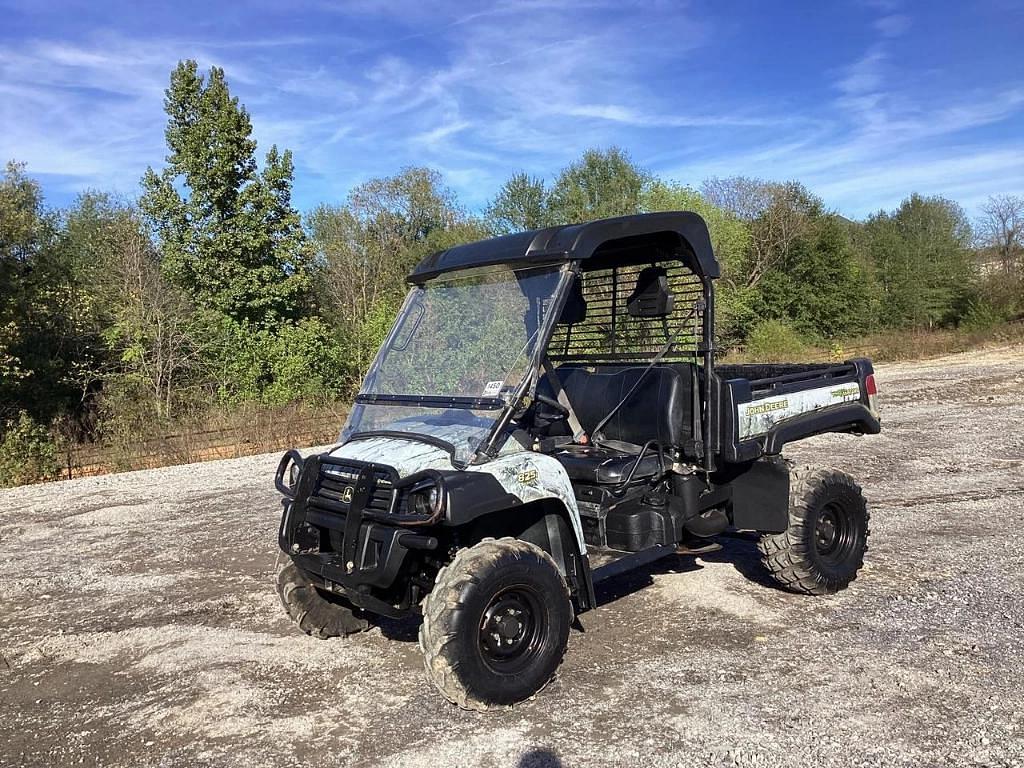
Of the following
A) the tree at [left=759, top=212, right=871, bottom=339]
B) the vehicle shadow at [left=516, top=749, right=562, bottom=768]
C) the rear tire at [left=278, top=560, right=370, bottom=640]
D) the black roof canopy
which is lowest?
the vehicle shadow at [left=516, top=749, right=562, bottom=768]

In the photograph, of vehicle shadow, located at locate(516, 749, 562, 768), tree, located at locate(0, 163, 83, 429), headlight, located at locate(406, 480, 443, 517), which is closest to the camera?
vehicle shadow, located at locate(516, 749, 562, 768)

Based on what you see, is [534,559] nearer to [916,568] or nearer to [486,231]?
[916,568]

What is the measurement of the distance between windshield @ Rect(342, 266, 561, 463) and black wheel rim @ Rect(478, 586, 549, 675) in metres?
0.73

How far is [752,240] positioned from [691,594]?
3911cm

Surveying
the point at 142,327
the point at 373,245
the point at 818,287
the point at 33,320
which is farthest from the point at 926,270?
the point at 33,320

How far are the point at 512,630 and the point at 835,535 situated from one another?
2.86 m

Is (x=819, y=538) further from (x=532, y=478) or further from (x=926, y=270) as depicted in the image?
(x=926, y=270)

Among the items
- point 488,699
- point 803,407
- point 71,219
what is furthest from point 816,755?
point 71,219

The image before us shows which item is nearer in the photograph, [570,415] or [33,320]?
[570,415]

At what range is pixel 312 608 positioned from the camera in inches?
193

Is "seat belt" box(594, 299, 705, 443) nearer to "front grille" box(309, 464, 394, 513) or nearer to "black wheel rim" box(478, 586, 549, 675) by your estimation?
"black wheel rim" box(478, 586, 549, 675)

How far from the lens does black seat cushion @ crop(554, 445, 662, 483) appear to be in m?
4.80

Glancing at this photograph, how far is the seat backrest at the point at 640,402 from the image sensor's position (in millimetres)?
5254

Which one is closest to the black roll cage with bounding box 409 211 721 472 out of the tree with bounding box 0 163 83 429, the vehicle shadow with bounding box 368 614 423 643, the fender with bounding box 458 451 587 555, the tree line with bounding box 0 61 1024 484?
the fender with bounding box 458 451 587 555
